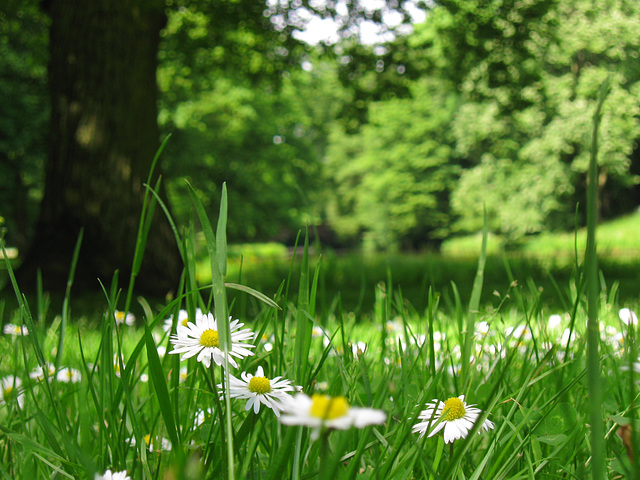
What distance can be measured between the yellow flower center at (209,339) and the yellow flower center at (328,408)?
1.27 ft

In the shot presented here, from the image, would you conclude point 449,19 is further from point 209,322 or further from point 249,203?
point 249,203

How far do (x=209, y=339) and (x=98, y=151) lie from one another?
6.15m

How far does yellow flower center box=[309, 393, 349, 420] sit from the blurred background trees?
54 cm

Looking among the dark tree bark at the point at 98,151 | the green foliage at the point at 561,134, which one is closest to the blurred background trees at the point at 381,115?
the green foliage at the point at 561,134

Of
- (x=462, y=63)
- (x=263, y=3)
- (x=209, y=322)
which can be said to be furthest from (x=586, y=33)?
(x=209, y=322)

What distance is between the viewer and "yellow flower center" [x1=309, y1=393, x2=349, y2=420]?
29 centimetres

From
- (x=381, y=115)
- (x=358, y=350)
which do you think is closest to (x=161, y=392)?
(x=358, y=350)

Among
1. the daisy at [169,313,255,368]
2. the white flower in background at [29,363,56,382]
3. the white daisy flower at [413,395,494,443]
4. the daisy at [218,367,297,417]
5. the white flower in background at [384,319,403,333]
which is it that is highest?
the daisy at [169,313,255,368]

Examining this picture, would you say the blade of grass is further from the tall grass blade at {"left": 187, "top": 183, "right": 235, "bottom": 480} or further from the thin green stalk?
the thin green stalk

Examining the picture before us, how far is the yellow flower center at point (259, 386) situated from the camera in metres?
0.62

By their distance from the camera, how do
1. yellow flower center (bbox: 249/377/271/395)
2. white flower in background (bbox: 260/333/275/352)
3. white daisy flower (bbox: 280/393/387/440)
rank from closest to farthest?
1. white daisy flower (bbox: 280/393/387/440)
2. yellow flower center (bbox: 249/377/271/395)
3. white flower in background (bbox: 260/333/275/352)

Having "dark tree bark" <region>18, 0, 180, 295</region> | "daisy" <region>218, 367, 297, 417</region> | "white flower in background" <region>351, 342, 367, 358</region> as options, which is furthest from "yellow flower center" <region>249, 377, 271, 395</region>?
"dark tree bark" <region>18, 0, 180, 295</region>

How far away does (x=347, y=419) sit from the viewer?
290 mm

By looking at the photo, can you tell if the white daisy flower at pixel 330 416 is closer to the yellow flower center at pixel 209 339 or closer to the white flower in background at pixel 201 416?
the yellow flower center at pixel 209 339
